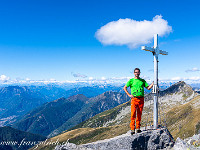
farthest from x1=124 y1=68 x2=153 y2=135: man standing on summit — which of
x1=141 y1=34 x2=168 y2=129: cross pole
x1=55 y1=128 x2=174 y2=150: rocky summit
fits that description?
x1=141 y1=34 x2=168 y2=129: cross pole

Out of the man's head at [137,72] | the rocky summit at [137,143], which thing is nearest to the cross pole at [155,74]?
the rocky summit at [137,143]

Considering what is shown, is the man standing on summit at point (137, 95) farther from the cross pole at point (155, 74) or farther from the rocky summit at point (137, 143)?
the cross pole at point (155, 74)

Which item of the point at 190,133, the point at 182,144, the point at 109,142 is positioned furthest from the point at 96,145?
the point at 190,133

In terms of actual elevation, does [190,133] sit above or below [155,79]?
below

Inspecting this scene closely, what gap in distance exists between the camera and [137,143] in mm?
12859

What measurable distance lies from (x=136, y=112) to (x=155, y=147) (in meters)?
3.06

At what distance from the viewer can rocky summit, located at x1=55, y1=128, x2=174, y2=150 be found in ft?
41.7

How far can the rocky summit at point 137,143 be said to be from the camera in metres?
12.7

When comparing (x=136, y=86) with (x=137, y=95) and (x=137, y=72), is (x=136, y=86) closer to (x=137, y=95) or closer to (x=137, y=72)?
(x=137, y=95)

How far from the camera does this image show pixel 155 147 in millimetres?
13227

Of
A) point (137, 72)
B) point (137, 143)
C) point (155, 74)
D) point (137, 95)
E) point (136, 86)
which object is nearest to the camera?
point (137, 143)

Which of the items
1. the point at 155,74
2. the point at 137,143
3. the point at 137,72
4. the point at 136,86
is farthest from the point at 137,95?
the point at 137,143

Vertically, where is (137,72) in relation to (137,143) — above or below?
above

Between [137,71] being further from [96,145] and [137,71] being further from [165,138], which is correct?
[96,145]
